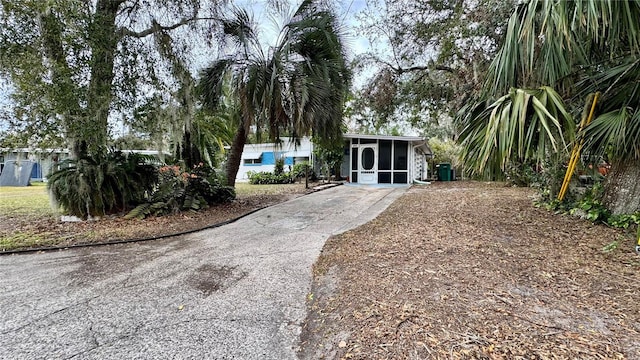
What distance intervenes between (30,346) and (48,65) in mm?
4474

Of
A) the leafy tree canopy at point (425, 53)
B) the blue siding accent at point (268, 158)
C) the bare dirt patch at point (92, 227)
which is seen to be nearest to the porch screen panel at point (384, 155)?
the leafy tree canopy at point (425, 53)

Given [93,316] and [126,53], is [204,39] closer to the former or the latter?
[126,53]

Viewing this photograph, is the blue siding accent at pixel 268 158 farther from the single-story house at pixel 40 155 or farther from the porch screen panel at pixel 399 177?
the single-story house at pixel 40 155

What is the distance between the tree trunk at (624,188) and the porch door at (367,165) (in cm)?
956

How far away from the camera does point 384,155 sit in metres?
14.0

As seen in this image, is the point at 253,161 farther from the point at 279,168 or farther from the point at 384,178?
the point at 384,178

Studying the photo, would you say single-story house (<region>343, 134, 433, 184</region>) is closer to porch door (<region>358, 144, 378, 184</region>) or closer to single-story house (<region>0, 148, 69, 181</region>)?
porch door (<region>358, 144, 378, 184</region>)

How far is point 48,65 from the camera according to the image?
4.55 meters

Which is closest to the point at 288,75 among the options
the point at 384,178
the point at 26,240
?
the point at 26,240

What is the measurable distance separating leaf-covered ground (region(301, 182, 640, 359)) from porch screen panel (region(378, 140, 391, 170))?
9566 mm

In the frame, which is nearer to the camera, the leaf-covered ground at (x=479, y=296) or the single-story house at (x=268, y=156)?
the leaf-covered ground at (x=479, y=296)

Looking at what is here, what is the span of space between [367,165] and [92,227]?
10.9 meters

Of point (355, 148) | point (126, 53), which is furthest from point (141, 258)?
→ point (355, 148)

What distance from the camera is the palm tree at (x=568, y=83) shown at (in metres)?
2.72
